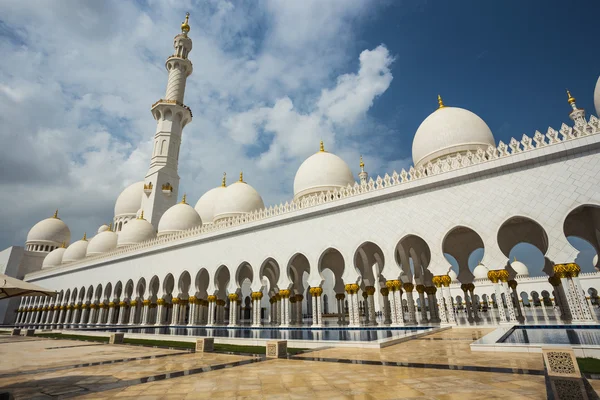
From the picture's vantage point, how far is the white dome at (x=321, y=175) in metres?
17.2

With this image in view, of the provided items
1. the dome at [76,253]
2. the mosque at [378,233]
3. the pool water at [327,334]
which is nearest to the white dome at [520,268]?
the mosque at [378,233]

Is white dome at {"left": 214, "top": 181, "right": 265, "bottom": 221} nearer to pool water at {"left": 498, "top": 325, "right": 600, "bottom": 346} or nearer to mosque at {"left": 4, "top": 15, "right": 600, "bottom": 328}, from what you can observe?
mosque at {"left": 4, "top": 15, "right": 600, "bottom": 328}

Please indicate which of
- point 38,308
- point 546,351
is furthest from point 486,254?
point 38,308

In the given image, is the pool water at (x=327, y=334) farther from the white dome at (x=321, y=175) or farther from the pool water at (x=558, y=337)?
the white dome at (x=321, y=175)

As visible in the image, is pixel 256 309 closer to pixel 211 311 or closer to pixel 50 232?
pixel 211 311

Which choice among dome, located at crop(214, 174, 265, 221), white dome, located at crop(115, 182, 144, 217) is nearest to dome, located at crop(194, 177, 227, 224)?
dome, located at crop(214, 174, 265, 221)

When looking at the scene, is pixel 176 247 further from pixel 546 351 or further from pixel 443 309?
pixel 546 351

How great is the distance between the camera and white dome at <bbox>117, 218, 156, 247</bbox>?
75.6ft

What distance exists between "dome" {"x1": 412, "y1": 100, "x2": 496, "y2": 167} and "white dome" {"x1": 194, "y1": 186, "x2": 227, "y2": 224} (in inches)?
575

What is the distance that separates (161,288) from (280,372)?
1664 cm

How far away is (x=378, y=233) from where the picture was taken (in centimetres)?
1230

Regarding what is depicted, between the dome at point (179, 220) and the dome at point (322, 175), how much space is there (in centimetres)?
760

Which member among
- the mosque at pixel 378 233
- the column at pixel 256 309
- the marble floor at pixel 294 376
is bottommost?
the marble floor at pixel 294 376

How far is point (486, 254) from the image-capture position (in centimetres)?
1015
